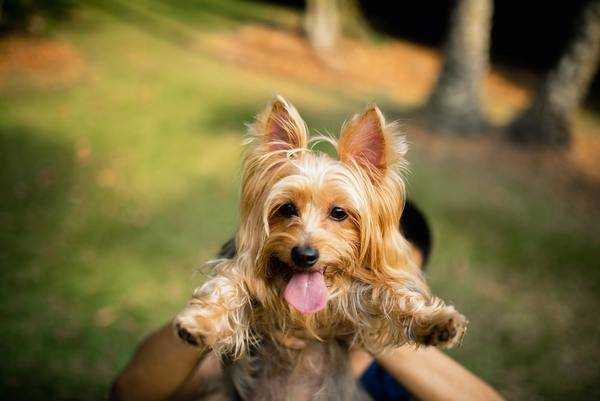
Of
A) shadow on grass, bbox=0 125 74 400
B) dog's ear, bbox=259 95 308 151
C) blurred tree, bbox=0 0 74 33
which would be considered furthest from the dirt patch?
dog's ear, bbox=259 95 308 151

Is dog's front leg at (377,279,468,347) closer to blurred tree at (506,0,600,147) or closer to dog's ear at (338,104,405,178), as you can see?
dog's ear at (338,104,405,178)

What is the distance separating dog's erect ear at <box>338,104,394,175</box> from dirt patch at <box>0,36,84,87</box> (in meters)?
7.74

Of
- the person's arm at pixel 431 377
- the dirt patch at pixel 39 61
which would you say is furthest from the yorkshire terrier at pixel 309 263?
the dirt patch at pixel 39 61

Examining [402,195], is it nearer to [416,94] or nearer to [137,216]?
[137,216]

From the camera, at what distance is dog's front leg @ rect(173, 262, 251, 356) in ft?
7.13

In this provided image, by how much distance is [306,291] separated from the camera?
8.08 feet

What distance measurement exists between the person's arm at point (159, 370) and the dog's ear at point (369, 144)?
1.31m

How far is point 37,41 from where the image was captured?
977 centimetres

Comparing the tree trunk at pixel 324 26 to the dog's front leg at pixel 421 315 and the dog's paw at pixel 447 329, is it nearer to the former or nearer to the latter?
the dog's front leg at pixel 421 315

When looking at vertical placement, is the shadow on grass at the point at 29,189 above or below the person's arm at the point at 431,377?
below

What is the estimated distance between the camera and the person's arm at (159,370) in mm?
2664

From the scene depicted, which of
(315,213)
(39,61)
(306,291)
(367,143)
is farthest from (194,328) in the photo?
(39,61)

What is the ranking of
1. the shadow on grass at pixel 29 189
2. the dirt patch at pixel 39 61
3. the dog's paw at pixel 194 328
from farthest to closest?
the dirt patch at pixel 39 61 → the shadow on grass at pixel 29 189 → the dog's paw at pixel 194 328

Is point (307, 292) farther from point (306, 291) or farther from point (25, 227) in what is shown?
point (25, 227)
